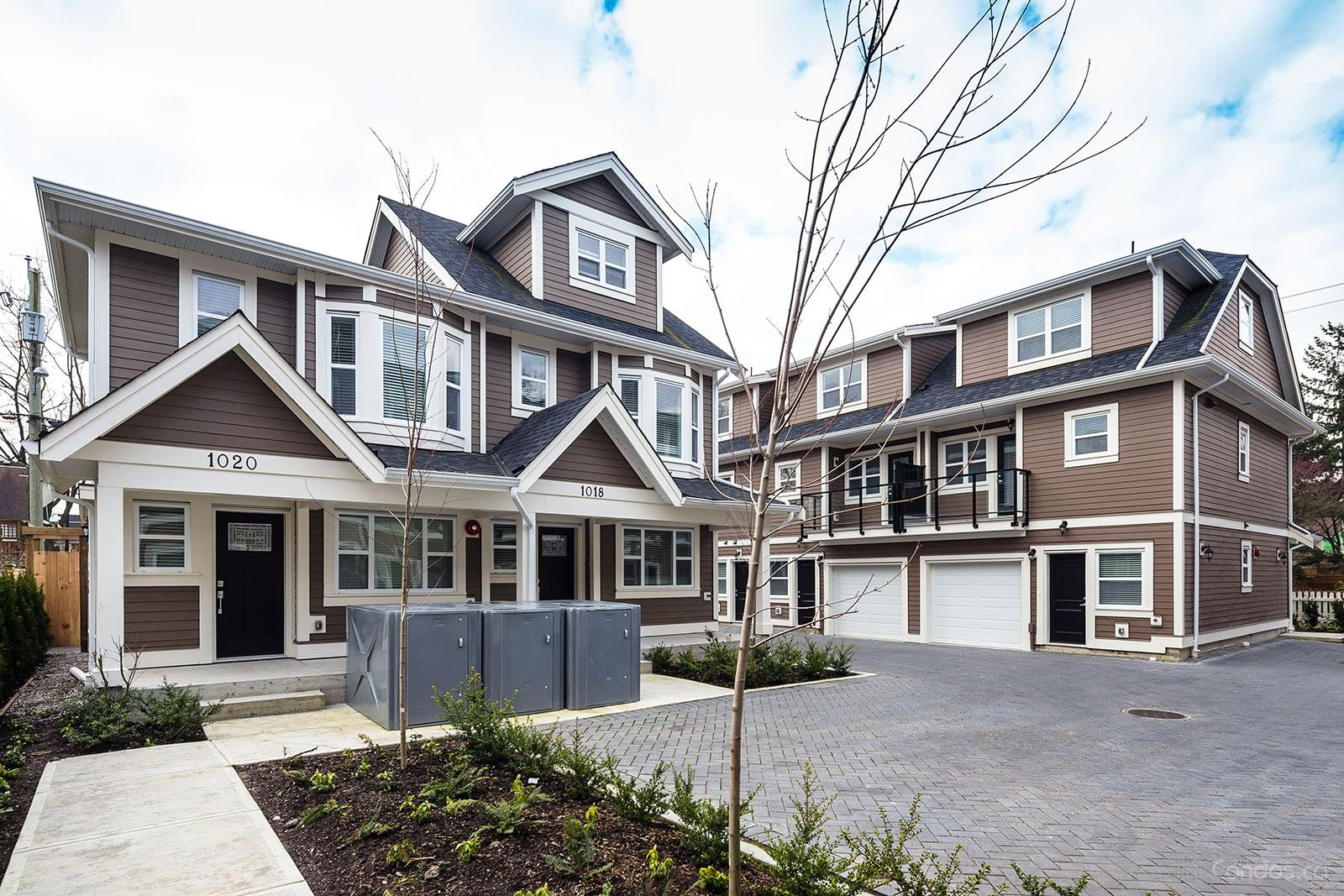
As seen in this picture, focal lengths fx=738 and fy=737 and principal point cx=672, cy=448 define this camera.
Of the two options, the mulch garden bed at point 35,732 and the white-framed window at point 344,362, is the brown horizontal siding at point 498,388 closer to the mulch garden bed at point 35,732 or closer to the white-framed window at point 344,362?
the white-framed window at point 344,362

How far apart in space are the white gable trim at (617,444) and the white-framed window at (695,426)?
8.10 ft

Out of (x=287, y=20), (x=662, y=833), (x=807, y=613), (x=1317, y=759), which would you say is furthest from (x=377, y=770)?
(x=807, y=613)

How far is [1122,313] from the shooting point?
1617 centimetres

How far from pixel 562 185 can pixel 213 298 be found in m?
6.62

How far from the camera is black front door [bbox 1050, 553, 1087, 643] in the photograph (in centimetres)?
1600

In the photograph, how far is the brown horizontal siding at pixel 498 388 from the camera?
42.8 ft

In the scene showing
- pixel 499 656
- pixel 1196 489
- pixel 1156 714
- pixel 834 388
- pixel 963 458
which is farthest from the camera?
pixel 834 388

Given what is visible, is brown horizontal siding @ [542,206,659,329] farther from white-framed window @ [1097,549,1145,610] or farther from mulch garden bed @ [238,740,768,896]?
white-framed window @ [1097,549,1145,610]

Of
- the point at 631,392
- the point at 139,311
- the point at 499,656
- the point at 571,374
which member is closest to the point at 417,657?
the point at 499,656

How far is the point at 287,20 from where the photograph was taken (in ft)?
25.6

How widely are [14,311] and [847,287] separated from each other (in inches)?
1066

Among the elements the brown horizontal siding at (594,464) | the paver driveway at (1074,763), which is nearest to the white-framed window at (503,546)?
the brown horizontal siding at (594,464)

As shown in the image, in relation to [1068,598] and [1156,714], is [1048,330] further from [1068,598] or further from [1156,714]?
[1156,714]

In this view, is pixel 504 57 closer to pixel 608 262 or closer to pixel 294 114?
pixel 294 114
